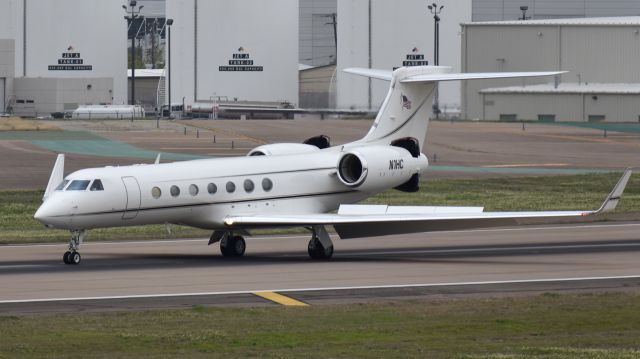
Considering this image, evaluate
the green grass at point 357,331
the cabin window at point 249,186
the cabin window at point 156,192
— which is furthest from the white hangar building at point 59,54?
the green grass at point 357,331

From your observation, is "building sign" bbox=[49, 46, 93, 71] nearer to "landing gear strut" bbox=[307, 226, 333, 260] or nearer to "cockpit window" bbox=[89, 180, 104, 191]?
"landing gear strut" bbox=[307, 226, 333, 260]

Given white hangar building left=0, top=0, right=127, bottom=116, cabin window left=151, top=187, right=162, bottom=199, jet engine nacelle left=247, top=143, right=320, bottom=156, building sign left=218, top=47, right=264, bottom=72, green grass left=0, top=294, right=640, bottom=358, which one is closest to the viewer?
green grass left=0, top=294, right=640, bottom=358

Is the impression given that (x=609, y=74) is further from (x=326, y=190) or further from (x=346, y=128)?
(x=326, y=190)

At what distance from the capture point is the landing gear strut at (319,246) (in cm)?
3083

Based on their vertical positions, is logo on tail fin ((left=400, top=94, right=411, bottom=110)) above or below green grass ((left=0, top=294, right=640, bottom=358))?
above

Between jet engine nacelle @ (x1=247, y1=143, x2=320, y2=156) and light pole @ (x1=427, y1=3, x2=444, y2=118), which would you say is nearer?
jet engine nacelle @ (x1=247, y1=143, x2=320, y2=156)

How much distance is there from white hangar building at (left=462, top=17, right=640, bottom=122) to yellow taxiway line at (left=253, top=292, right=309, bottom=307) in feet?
243

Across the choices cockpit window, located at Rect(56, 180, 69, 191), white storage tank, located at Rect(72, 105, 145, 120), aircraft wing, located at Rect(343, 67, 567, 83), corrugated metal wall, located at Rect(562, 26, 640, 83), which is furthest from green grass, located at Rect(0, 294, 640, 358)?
white storage tank, located at Rect(72, 105, 145, 120)

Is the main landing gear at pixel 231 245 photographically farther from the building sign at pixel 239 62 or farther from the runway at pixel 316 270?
the building sign at pixel 239 62

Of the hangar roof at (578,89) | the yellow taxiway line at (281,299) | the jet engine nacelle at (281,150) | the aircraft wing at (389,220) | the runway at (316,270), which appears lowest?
the yellow taxiway line at (281,299)

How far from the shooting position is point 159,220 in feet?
99.4

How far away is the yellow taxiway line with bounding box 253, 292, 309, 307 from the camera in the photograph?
23.5 m

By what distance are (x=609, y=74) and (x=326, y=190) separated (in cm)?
6757

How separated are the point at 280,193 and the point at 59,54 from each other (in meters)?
87.7
